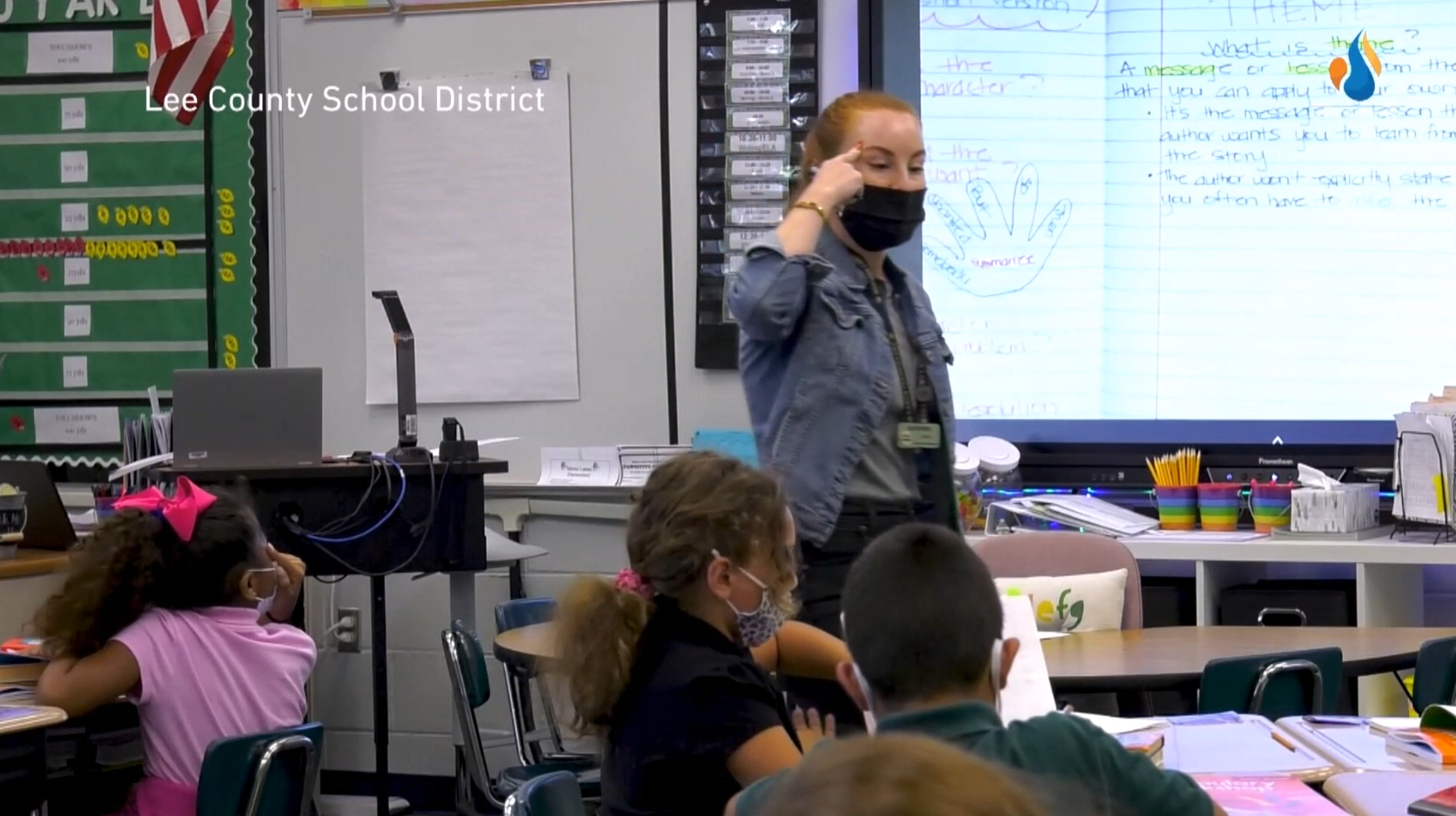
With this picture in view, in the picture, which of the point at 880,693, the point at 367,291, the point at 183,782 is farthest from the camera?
the point at 367,291

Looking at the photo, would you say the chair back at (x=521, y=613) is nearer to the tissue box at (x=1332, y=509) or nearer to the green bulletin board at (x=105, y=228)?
the green bulletin board at (x=105, y=228)

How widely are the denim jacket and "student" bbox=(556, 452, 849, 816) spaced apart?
208 mm

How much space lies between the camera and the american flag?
491cm

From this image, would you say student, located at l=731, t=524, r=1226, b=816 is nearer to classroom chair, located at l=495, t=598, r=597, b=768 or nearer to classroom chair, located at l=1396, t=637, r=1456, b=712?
classroom chair, located at l=1396, t=637, r=1456, b=712

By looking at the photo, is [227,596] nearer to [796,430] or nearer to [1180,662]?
[796,430]

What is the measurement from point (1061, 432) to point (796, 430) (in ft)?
7.42

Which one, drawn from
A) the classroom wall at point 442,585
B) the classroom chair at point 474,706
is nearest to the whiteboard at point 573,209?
the classroom wall at point 442,585

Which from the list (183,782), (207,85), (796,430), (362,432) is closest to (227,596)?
(183,782)

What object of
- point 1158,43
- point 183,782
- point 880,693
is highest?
point 1158,43

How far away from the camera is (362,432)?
16.4 ft

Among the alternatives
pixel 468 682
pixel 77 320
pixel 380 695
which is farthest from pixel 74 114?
pixel 468 682

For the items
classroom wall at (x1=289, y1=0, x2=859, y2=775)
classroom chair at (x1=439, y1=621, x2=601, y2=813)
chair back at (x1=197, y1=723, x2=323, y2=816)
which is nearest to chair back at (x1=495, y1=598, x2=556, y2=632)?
classroom chair at (x1=439, y1=621, x2=601, y2=813)

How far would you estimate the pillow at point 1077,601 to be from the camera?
3205mm

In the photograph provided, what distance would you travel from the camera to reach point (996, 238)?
4395 mm
